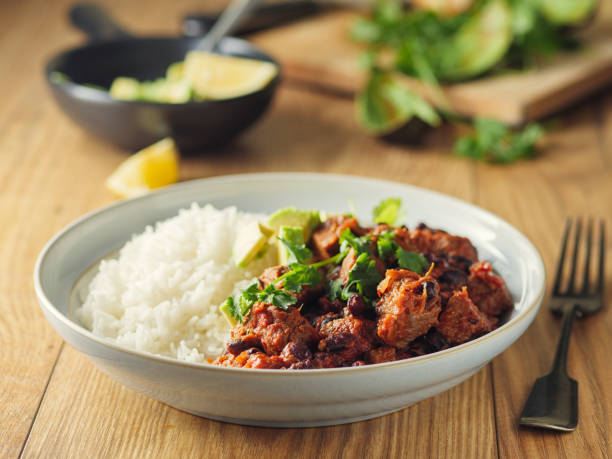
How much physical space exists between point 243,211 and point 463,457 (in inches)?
42.8

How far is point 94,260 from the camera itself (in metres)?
2.03

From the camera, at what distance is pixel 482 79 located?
12.0 feet

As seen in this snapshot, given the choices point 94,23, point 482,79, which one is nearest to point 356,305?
point 482,79

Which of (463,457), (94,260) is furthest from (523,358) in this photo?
(94,260)

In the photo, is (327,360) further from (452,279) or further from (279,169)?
(279,169)

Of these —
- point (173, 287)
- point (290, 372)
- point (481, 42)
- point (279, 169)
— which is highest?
point (290, 372)

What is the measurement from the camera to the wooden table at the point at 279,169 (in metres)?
1.58

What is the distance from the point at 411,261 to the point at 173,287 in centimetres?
62

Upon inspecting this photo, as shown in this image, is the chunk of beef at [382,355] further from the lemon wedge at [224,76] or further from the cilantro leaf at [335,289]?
the lemon wedge at [224,76]

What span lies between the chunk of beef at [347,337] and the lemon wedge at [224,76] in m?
1.79

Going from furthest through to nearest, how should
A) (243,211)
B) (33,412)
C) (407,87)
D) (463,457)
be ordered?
(407,87)
(243,211)
(33,412)
(463,457)

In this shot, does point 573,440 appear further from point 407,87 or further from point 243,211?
point 407,87

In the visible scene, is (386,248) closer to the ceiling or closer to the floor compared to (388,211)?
closer to the ceiling

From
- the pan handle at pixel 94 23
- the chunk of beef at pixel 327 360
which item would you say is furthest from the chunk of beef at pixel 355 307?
the pan handle at pixel 94 23
